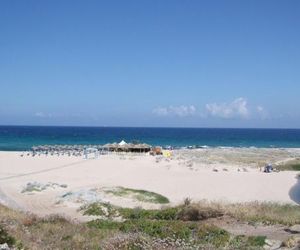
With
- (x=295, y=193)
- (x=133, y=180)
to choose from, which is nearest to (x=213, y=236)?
(x=295, y=193)

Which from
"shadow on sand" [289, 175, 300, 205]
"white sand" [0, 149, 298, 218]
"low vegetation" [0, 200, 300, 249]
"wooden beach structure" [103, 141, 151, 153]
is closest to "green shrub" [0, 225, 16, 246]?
"low vegetation" [0, 200, 300, 249]

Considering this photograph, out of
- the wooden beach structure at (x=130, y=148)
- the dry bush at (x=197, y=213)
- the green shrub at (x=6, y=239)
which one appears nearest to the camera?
the green shrub at (x=6, y=239)

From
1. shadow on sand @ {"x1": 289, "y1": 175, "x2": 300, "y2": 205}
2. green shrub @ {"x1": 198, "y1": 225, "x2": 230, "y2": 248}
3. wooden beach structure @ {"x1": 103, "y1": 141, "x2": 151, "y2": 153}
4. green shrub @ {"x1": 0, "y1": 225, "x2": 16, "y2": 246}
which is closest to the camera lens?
green shrub @ {"x1": 0, "y1": 225, "x2": 16, "y2": 246}

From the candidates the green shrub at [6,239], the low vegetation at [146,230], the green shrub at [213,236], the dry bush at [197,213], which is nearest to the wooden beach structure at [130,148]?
the low vegetation at [146,230]

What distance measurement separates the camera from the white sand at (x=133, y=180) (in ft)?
80.4

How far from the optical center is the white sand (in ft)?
80.4

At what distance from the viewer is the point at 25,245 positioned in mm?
9547

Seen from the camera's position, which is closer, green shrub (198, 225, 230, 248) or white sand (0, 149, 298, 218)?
green shrub (198, 225, 230, 248)

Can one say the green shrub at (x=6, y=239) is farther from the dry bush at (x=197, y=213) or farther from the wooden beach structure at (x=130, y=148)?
the wooden beach structure at (x=130, y=148)

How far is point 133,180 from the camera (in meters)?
33.2

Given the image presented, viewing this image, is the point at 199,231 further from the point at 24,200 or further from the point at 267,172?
the point at 267,172

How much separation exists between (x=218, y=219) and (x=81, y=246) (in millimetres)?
6457

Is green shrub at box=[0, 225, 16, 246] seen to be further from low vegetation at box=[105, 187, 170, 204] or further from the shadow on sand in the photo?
the shadow on sand

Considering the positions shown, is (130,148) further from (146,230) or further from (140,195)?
(146,230)
